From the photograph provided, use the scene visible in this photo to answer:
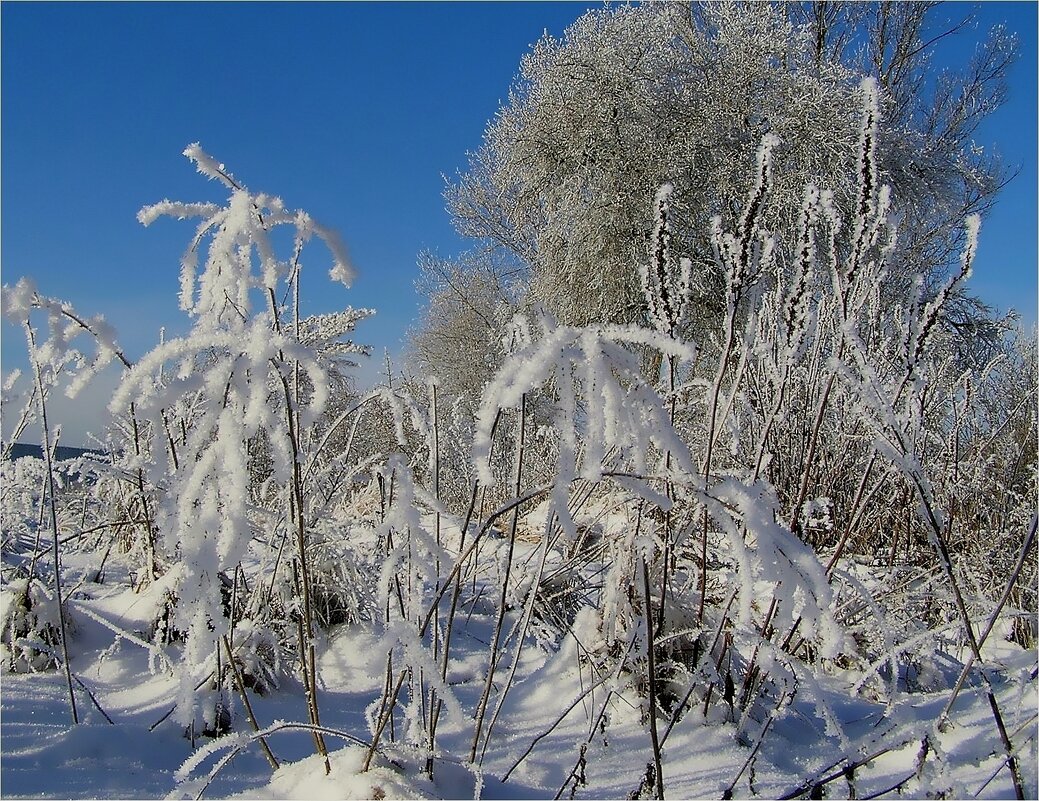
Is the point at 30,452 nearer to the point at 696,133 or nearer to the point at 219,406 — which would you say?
the point at 219,406

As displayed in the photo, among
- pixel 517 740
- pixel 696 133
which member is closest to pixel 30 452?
pixel 517 740

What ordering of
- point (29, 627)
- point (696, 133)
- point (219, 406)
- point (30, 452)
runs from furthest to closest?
point (696, 133), point (30, 452), point (29, 627), point (219, 406)

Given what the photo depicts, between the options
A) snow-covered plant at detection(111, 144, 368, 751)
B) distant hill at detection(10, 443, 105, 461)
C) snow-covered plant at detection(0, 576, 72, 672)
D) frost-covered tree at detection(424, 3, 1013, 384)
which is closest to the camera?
snow-covered plant at detection(111, 144, 368, 751)

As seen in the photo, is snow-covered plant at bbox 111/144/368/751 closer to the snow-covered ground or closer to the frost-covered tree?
the snow-covered ground

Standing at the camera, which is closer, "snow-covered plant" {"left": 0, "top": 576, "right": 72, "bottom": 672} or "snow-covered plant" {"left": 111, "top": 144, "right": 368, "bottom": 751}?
"snow-covered plant" {"left": 111, "top": 144, "right": 368, "bottom": 751}

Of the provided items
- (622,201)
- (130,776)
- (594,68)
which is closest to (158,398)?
(130,776)

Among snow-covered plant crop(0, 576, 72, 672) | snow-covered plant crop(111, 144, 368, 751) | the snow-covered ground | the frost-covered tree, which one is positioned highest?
the frost-covered tree

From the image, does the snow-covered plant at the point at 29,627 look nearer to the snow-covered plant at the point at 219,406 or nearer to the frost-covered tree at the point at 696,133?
the snow-covered plant at the point at 219,406

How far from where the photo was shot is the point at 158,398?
810 millimetres

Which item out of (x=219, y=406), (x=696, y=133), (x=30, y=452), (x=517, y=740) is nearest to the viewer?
(x=219, y=406)

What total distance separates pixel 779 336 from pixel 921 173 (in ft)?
37.1

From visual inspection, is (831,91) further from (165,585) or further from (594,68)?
(165,585)

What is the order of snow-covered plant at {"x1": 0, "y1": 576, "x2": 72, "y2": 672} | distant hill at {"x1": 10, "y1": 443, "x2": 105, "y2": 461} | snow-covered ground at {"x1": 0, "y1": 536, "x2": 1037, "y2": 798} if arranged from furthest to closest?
1. distant hill at {"x1": 10, "y1": 443, "x2": 105, "y2": 461}
2. snow-covered plant at {"x1": 0, "y1": 576, "x2": 72, "y2": 672}
3. snow-covered ground at {"x1": 0, "y1": 536, "x2": 1037, "y2": 798}

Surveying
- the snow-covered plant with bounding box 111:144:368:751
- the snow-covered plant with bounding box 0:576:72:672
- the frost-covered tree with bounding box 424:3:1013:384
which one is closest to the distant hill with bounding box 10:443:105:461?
the snow-covered plant with bounding box 0:576:72:672
